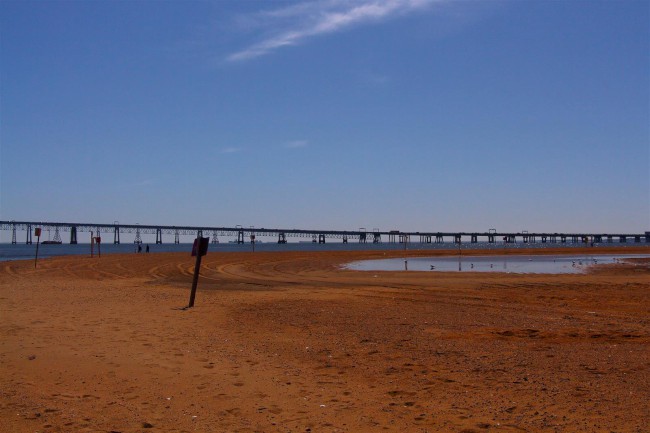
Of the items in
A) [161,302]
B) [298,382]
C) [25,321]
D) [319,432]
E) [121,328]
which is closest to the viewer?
[319,432]

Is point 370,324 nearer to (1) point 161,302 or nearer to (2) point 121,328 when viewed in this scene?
(2) point 121,328

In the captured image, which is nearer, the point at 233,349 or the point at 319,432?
the point at 319,432

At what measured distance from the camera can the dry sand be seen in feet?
21.0

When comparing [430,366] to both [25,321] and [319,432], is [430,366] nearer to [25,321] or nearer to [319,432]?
[319,432]

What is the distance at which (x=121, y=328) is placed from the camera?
39.8 feet

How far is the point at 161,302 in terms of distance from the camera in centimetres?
1703

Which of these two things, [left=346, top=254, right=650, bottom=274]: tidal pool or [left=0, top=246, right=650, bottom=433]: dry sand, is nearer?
[left=0, top=246, right=650, bottom=433]: dry sand

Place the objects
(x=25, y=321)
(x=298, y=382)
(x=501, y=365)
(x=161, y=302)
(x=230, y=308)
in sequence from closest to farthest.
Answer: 1. (x=298, y=382)
2. (x=501, y=365)
3. (x=25, y=321)
4. (x=230, y=308)
5. (x=161, y=302)

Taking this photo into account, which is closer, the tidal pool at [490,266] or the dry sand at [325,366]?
the dry sand at [325,366]

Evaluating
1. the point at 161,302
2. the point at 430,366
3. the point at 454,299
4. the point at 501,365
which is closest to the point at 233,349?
the point at 430,366

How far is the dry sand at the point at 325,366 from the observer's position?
6387 millimetres

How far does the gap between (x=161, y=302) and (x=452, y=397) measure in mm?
11495

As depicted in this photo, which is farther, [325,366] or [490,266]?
[490,266]

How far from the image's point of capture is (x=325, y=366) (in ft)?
28.9
